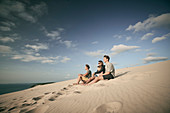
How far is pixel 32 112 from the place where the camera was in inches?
78.7

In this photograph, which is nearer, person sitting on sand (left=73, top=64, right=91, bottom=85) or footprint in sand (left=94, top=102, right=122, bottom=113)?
footprint in sand (left=94, top=102, right=122, bottom=113)

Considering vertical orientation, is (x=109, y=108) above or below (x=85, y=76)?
below

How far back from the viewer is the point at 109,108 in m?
1.78

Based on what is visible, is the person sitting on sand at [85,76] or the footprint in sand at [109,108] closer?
the footprint in sand at [109,108]

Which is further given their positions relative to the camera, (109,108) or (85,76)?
(85,76)

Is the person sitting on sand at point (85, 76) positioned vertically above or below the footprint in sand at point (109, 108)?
above

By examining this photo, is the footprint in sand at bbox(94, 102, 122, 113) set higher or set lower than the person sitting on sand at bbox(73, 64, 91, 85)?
lower

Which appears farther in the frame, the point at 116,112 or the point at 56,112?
the point at 56,112

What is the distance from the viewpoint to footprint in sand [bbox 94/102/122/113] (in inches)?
65.5

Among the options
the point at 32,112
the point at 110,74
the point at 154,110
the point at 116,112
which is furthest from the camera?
the point at 110,74

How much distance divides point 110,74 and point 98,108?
3.40 meters

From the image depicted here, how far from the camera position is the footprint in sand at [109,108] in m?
1.66

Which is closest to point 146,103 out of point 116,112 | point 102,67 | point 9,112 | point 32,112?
point 116,112

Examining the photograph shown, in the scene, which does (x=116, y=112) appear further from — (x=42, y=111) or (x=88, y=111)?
(x=42, y=111)
